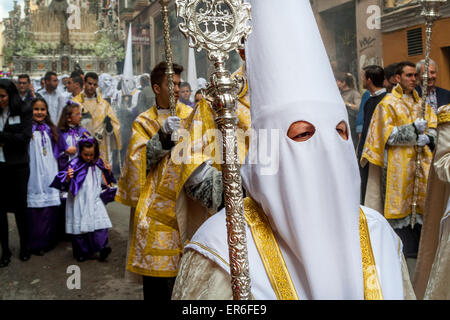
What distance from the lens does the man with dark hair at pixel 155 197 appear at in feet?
11.4

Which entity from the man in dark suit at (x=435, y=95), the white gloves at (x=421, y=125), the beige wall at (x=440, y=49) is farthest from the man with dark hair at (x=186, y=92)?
the white gloves at (x=421, y=125)

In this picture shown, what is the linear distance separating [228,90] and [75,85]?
804 centimetres

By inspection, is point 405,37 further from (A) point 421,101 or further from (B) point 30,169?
(B) point 30,169

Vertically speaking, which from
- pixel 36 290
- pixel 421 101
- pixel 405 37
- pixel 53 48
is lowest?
pixel 36 290

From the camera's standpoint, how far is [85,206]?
5.81m

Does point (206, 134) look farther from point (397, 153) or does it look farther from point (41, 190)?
point (41, 190)

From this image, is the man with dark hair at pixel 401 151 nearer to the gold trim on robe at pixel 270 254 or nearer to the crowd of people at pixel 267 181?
the crowd of people at pixel 267 181

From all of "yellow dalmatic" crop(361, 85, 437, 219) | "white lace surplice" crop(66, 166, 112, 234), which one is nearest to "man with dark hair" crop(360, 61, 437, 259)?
"yellow dalmatic" crop(361, 85, 437, 219)

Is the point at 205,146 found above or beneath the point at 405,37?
beneath

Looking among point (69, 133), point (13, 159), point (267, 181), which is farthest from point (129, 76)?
point (267, 181)

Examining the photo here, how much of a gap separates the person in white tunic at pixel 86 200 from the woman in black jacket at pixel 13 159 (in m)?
0.40

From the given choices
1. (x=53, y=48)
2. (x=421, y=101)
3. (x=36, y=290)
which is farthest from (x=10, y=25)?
(x=421, y=101)
